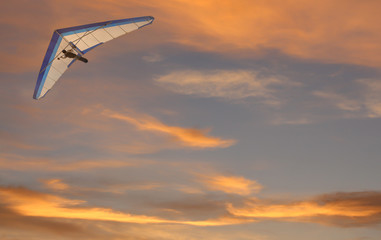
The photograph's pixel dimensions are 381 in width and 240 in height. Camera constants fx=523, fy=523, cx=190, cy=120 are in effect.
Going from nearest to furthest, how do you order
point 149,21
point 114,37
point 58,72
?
point 149,21
point 114,37
point 58,72

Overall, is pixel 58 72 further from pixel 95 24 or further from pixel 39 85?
pixel 95 24

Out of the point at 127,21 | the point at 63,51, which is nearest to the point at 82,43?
the point at 63,51

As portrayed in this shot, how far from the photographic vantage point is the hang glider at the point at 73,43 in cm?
6525

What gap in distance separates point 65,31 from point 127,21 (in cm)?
846

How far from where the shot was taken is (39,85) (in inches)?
2933

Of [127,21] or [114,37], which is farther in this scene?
[114,37]

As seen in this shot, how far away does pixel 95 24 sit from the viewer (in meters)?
65.9

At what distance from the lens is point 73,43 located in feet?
226

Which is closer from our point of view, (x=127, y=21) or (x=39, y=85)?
(x=127, y=21)

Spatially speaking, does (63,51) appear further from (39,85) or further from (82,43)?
(39,85)

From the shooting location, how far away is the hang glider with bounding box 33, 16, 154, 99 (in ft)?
214

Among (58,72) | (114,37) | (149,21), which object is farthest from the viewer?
(58,72)

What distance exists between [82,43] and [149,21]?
35.5ft

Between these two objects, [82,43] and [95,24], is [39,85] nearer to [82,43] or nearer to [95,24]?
[82,43]
